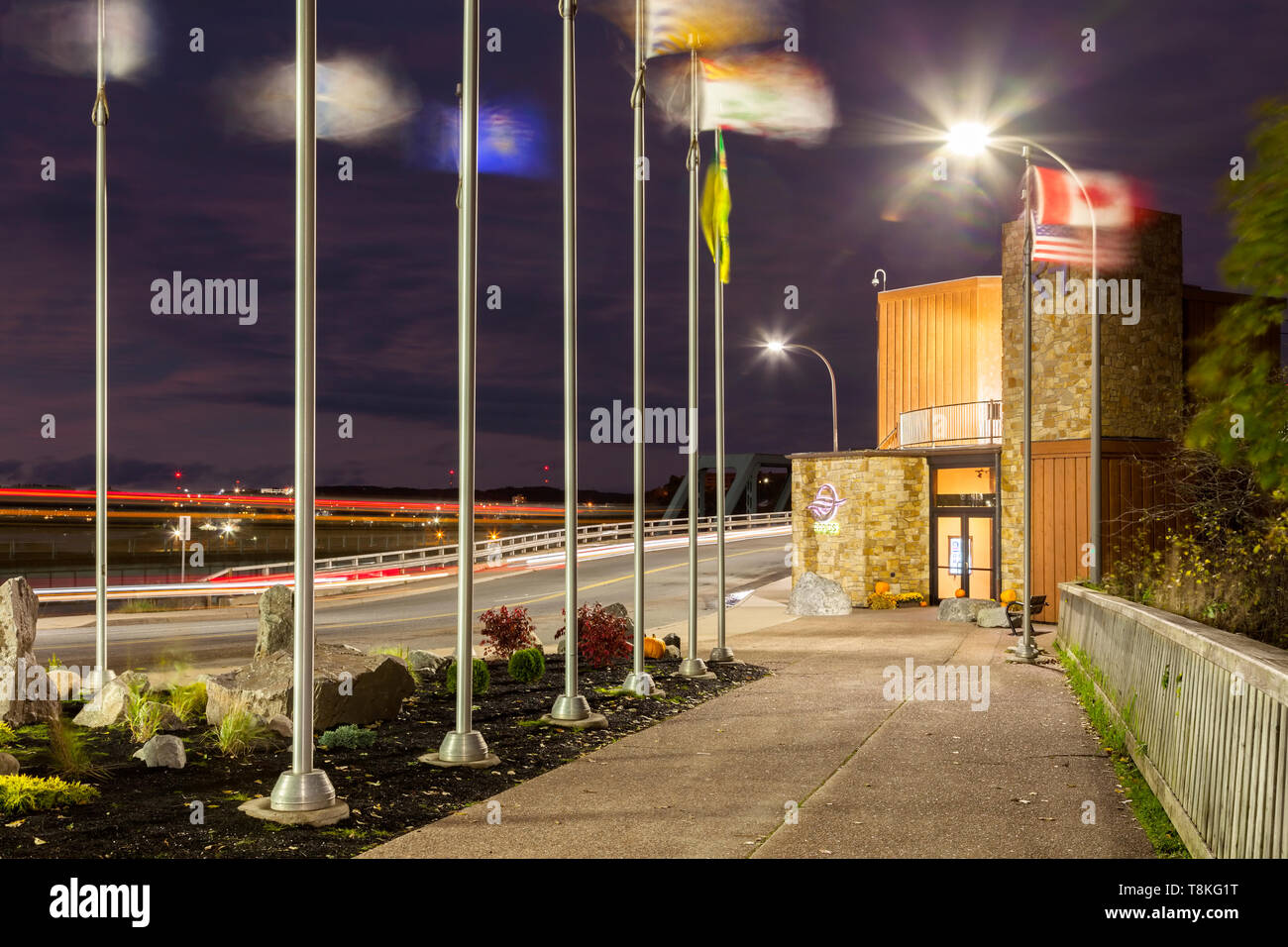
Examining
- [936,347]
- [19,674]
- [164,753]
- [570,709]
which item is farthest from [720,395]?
[936,347]

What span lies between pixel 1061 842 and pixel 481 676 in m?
7.97

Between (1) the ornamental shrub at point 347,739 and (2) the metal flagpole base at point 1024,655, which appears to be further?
(2) the metal flagpole base at point 1024,655

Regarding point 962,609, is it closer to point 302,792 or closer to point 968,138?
point 968,138

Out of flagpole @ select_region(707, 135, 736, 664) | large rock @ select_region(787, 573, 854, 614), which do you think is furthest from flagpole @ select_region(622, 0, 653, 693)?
large rock @ select_region(787, 573, 854, 614)

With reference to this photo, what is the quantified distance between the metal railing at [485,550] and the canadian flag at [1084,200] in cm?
1787

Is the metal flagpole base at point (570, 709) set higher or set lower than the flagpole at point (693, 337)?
lower

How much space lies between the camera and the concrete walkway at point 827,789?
7.21 m

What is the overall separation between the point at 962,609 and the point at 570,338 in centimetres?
1837

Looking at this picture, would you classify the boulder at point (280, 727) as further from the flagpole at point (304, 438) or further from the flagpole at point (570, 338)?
the flagpole at point (570, 338)

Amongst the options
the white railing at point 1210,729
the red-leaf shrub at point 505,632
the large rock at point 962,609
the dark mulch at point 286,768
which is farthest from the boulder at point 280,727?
the large rock at point 962,609

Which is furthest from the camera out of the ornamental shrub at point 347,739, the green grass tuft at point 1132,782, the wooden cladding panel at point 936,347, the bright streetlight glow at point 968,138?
the wooden cladding panel at point 936,347

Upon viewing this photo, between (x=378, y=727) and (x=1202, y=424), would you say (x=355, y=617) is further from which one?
(x=1202, y=424)
